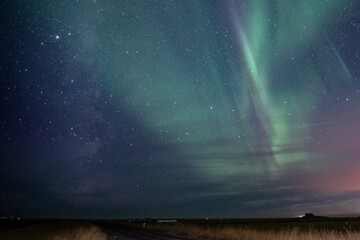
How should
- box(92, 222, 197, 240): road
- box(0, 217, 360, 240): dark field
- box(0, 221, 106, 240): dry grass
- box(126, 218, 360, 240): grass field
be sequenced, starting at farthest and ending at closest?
box(92, 222, 197, 240): road < box(0, 221, 106, 240): dry grass < box(0, 217, 360, 240): dark field < box(126, 218, 360, 240): grass field

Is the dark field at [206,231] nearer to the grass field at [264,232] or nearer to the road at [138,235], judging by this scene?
the grass field at [264,232]

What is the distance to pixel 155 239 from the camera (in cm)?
2388

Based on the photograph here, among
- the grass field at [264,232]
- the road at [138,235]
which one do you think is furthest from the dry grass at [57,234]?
the grass field at [264,232]

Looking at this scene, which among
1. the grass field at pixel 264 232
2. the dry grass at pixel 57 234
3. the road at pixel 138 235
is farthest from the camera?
the road at pixel 138 235

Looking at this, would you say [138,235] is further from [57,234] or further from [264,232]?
[264,232]

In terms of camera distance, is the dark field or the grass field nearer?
the grass field

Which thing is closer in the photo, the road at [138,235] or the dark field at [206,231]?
the dark field at [206,231]

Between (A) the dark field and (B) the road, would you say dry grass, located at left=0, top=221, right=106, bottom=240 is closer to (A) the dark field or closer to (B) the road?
(A) the dark field

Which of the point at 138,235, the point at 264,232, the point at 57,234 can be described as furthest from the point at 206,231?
the point at 57,234

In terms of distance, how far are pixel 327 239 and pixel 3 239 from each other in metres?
25.3

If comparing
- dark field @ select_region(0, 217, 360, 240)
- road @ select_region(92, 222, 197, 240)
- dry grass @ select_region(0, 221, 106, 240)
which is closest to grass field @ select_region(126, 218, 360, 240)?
dark field @ select_region(0, 217, 360, 240)

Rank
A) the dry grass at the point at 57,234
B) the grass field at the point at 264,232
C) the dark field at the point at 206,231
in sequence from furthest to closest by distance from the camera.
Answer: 1. the dry grass at the point at 57,234
2. the dark field at the point at 206,231
3. the grass field at the point at 264,232

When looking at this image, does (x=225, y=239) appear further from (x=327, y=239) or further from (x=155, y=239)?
(x=327, y=239)

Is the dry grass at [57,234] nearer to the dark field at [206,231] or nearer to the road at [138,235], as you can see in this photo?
the dark field at [206,231]
